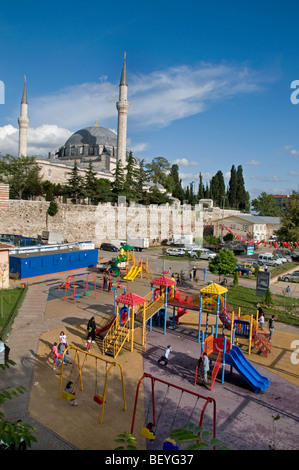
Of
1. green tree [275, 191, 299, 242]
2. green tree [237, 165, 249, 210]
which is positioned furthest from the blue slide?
green tree [237, 165, 249, 210]

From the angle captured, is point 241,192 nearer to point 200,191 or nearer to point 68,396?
point 200,191

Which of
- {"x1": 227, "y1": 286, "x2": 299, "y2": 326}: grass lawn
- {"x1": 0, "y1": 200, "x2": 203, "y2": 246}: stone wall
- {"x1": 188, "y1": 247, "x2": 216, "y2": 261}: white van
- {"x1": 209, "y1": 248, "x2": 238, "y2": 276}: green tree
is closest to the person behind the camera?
{"x1": 227, "y1": 286, "x2": 299, "y2": 326}: grass lawn

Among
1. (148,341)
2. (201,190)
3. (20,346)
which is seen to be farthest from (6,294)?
(201,190)

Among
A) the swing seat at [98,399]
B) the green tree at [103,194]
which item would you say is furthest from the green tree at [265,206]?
the swing seat at [98,399]

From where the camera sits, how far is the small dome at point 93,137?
271 ft

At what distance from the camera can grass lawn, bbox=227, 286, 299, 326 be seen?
1706 cm

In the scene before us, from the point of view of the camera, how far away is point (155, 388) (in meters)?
9.69

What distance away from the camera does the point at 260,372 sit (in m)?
11.0

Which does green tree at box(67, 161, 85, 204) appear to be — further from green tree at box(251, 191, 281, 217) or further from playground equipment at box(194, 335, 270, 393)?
green tree at box(251, 191, 281, 217)

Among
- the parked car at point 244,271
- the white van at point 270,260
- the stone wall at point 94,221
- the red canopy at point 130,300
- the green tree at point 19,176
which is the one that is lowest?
the parked car at point 244,271

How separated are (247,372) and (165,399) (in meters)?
2.80

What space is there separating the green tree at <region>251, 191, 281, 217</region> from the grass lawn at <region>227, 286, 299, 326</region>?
63.1 meters

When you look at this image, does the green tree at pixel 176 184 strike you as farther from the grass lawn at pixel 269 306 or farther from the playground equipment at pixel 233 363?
the playground equipment at pixel 233 363

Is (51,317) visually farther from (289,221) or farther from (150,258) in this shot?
(289,221)
